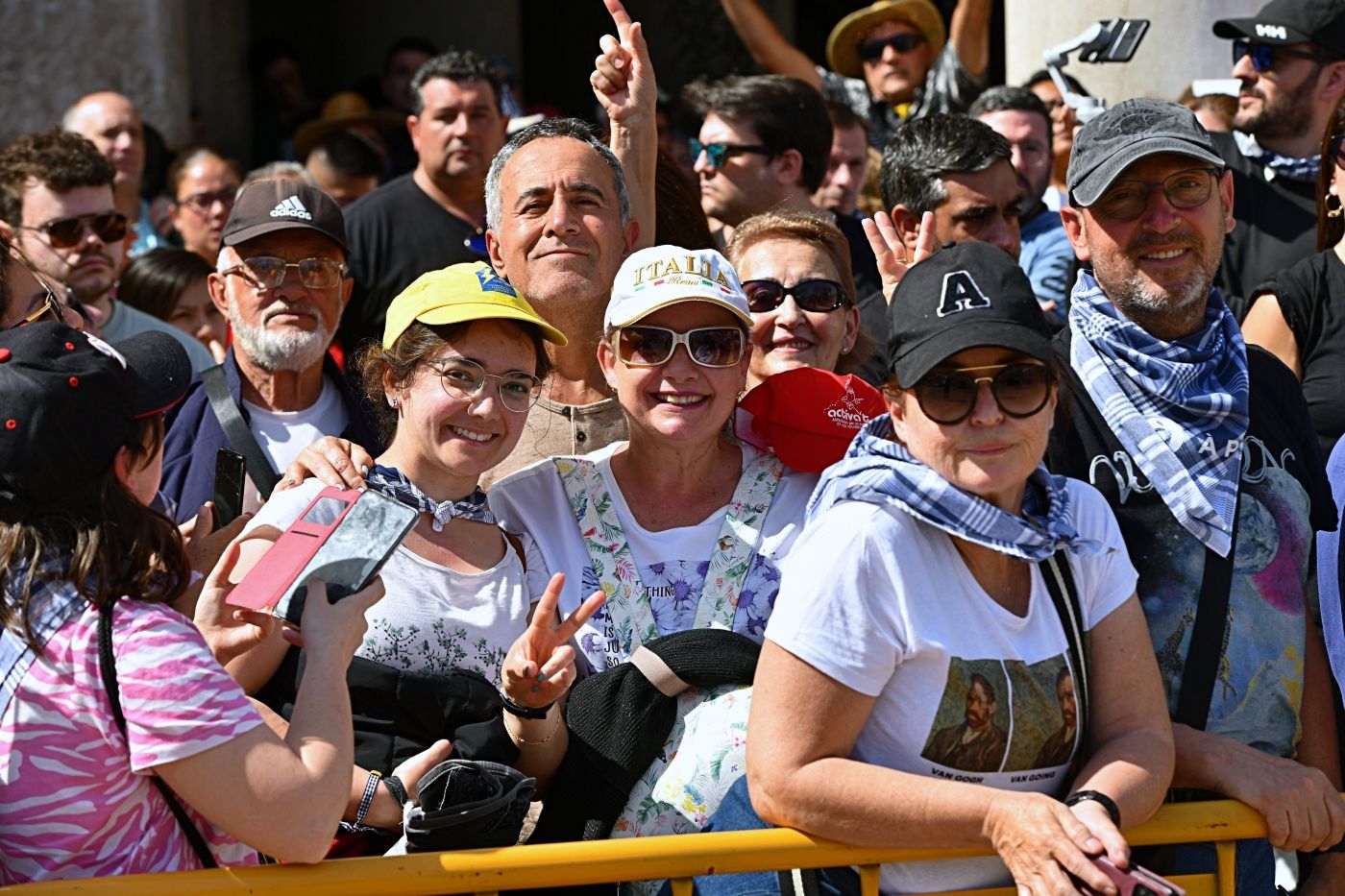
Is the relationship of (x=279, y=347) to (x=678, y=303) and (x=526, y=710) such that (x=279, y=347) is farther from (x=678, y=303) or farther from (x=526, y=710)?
(x=526, y=710)

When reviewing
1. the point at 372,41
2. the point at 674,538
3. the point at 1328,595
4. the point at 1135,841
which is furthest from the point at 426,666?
the point at 372,41

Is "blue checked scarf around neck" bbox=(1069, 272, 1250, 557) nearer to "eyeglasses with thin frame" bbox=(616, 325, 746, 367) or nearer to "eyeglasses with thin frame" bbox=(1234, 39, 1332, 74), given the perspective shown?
"eyeglasses with thin frame" bbox=(616, 325, 746, 367)

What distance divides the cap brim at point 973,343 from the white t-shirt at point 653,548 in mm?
725

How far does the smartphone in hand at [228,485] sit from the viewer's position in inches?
140

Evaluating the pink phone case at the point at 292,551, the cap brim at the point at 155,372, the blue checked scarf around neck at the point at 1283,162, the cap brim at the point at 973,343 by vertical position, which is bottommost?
the blue checked scarf around neck at the point at 1283,162

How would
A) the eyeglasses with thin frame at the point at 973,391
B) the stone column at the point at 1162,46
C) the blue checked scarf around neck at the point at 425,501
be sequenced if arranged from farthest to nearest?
1. the stone column at the point at 1162,46
2. the blue checked scarf around neck at the point at 425,501
3. the eyeglasses with thin frame at the point at 973,391

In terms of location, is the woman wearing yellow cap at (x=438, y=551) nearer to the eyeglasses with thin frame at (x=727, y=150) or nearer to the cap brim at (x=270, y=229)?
the cap brim at (x=270, y=229)

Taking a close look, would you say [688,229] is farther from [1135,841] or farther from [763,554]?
[1135,841]

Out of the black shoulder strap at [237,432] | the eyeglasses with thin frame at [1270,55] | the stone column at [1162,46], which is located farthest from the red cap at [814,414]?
the stone column at [1162,46]

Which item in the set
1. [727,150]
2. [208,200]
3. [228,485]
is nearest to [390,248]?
[727,150]

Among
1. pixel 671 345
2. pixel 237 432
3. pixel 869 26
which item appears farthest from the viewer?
pixel 869 26

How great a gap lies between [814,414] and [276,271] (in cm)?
181

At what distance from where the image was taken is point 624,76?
4562 mm

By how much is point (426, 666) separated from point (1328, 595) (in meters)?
1.87
